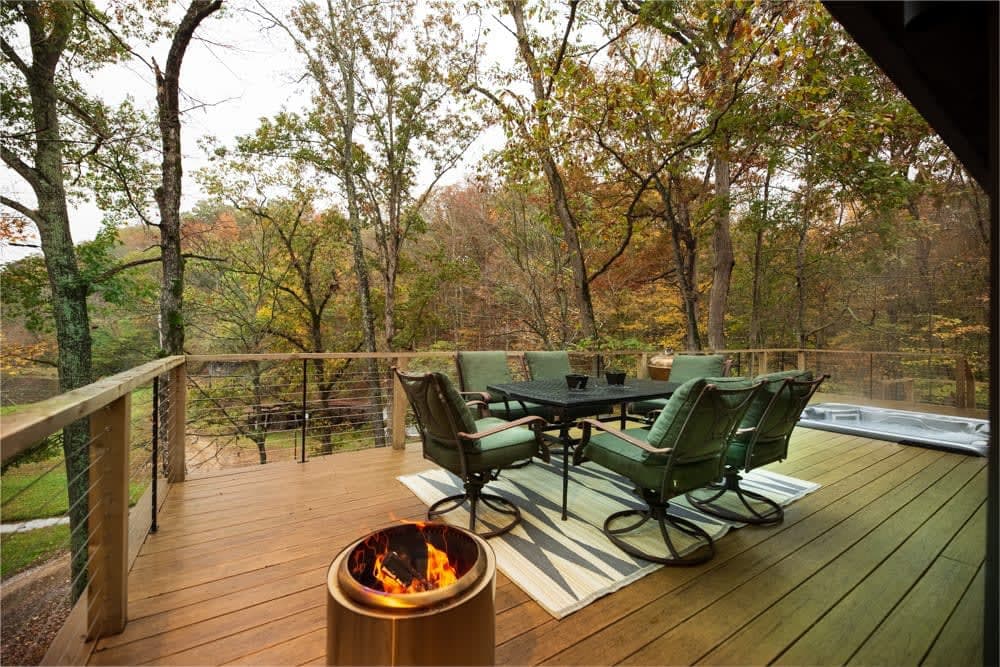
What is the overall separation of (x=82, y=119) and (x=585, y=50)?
6862mm

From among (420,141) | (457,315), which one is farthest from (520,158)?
(457,315)

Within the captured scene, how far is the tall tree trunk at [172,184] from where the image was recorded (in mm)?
4559

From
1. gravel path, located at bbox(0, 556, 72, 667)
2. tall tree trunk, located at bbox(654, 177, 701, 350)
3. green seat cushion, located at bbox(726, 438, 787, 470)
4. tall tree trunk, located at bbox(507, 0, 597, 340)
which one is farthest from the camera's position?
tall tree trunk, located at bbox(654, 177, 701, 350)

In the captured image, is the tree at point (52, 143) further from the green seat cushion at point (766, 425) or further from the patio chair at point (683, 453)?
the green seat cushion at point (766, 425)

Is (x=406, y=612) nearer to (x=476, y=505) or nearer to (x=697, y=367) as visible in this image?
(x=476, y=505)

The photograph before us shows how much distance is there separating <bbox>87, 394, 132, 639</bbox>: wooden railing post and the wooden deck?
0.33 ft

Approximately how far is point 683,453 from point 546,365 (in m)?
2.34

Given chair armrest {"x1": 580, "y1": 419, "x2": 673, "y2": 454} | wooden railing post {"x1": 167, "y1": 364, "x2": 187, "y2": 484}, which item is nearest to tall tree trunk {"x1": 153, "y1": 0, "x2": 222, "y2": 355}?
wooden railing post {"x1": 167, "y1": 364, "x2": 187, "y2": 484}

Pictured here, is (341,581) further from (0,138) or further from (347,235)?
(347,235)

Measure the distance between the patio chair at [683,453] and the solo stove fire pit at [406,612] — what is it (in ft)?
4.12

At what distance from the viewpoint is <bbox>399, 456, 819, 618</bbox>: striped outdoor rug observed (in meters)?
1.87

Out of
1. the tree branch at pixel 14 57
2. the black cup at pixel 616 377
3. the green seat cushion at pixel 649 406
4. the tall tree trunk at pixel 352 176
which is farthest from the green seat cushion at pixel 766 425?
the tree branch at pixel 14 57

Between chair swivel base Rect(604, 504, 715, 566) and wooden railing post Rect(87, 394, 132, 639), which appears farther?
chair swivel base Rect(604, 504, 715, 566)

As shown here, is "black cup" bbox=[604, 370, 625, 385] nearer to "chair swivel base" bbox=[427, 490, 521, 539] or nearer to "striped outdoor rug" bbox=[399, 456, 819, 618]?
"striped outdoor rug" bbox=[399, 456, 819, 618]
